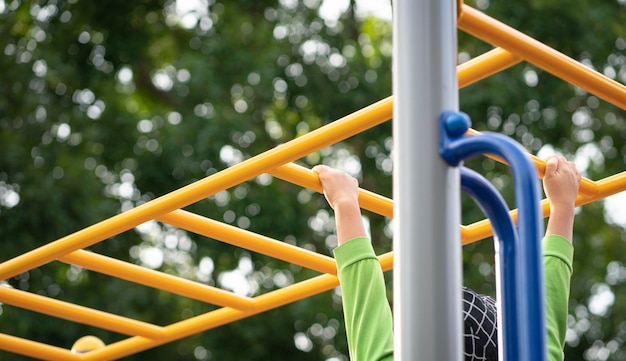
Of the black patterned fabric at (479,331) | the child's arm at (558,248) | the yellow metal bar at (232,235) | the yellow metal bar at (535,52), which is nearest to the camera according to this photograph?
the yellow metal bar at (535,52)

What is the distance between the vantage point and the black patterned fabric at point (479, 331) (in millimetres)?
1676

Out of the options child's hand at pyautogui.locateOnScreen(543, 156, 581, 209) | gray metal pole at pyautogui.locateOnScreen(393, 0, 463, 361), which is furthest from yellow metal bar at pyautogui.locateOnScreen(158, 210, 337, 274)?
gray metal pole at pyautogui.locateOnScreen(393, 0, 463, 361)

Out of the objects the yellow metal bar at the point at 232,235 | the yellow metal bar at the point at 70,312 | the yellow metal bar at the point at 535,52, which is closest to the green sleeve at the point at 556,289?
the yellow metal bar at the point at 535,52

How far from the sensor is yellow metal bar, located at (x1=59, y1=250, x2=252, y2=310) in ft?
7.09

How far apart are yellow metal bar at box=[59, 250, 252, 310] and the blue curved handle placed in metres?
1.15

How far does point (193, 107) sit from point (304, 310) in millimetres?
1844

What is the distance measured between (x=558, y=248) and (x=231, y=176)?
0.53 m

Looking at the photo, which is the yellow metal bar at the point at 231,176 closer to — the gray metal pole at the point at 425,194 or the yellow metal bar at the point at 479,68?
the yellow metal bar at the point at 479,68

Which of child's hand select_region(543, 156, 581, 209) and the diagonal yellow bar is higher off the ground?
the diagonal yellow bar

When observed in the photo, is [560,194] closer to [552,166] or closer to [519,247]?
[552,166]

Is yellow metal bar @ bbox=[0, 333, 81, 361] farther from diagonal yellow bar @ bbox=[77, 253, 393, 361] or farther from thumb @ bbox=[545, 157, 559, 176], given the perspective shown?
thumb @ bbox=[545, 157, 559, 176]

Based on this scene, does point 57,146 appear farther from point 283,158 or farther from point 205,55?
point 283,158

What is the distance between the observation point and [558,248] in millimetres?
1531

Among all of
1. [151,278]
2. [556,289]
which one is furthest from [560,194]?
[151,278]
